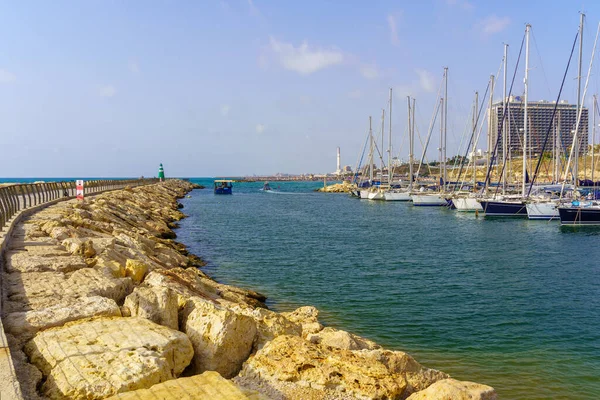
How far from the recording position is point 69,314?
6.18m

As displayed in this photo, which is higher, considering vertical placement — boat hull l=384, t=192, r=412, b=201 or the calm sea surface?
boat hull l=384, t=192, r=412, b=201

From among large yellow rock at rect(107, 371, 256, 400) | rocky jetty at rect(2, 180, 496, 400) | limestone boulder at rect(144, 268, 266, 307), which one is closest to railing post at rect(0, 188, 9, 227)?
rocky jetty at rect(2, 180, 496, 400)

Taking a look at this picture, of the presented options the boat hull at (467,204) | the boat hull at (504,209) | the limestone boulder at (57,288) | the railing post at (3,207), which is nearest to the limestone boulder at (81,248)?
the limestone boulder at (57,288)

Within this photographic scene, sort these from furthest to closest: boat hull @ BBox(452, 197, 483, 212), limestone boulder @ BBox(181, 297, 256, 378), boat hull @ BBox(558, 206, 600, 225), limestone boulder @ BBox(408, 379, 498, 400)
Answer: boat hull @ BBox(452, 197, 483, 212) < boat hull @ BBox(558, 206, 600, 225) < limestone boulder @ BBox(181, 297, 256, 378) < limestone boulder @ BBox(408, 379, 498, 400)

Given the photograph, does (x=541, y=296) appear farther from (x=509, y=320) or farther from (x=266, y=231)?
(x=266, y=231)

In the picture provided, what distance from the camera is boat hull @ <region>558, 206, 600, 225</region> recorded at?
3469 centimetres

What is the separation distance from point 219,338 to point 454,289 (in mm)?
11748

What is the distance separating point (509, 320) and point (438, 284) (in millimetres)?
4084

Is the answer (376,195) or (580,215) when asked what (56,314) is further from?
(376,195)

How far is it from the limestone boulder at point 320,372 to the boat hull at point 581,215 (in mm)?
34250

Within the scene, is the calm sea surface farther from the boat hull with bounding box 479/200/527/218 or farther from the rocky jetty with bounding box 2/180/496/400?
the boat hull with bounding box 479/200/527/218

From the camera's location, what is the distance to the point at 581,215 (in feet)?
114

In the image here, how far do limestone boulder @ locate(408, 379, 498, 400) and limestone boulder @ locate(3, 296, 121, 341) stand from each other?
4.23 m

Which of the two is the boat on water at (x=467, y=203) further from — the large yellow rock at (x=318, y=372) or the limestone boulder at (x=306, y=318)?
the large yellow rock at (x=318, y=372)
